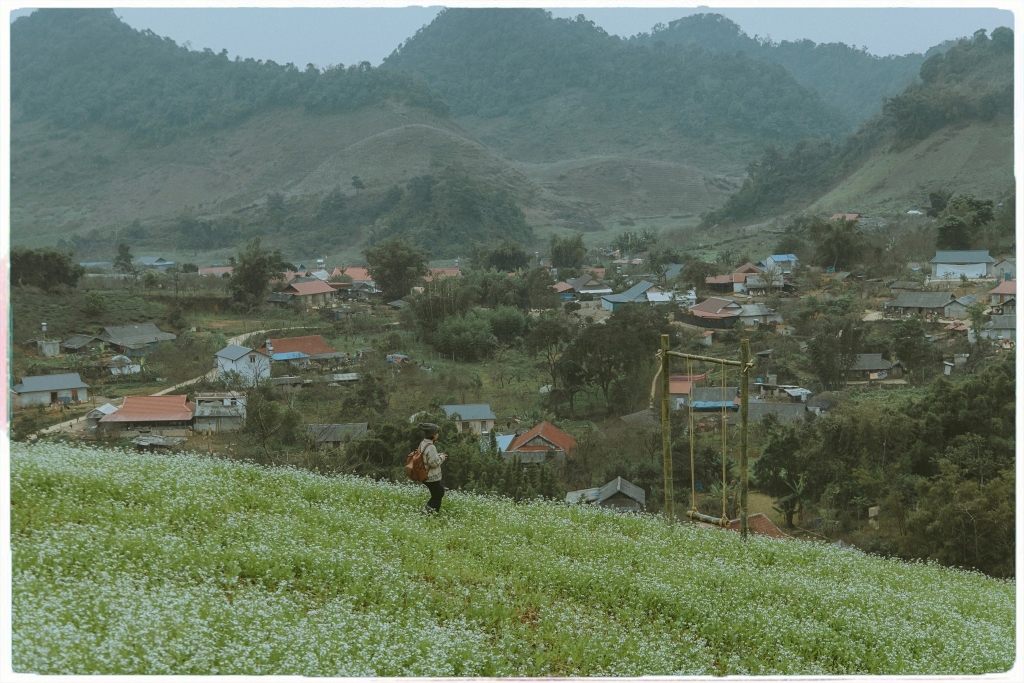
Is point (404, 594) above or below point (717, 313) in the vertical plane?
above

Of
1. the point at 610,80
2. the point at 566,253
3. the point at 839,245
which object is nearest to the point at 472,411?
the point at 566,253

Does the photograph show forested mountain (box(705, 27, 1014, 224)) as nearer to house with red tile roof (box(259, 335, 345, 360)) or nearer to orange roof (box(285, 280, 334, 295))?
orange roof (box(285, 280, 334, 295))

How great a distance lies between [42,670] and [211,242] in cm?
3226

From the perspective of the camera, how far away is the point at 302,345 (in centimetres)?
2225

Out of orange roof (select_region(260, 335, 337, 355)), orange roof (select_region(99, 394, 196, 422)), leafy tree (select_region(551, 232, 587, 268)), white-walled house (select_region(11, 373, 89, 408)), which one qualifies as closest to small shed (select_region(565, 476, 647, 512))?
orange roof (select_region(99, 394, 196, 422))

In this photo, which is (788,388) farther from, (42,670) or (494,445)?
(42,670)

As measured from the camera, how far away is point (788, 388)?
785 inches

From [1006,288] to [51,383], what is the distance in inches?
941

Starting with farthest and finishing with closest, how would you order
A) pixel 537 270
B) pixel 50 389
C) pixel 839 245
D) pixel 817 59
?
pixel 817 59 < pixel 839 245 < pixel 537 270 < pixel 50 389

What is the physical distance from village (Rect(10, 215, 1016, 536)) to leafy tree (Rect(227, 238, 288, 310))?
1.07 feet

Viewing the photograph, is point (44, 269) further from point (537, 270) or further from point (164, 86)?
point (164, 86)

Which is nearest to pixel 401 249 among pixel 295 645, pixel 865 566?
pixel 865 566

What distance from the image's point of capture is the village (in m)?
16.5

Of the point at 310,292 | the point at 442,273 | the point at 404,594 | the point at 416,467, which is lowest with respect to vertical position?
the point at 404,594
